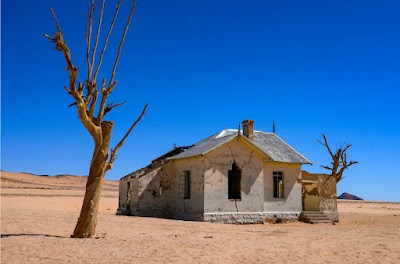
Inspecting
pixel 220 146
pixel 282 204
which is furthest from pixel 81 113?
pixel 282 204

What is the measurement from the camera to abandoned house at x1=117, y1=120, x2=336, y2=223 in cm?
2155

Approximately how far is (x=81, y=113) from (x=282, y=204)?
48.0ft

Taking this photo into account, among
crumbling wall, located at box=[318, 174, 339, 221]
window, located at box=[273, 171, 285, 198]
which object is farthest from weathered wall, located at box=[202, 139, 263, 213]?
crumbling wall, located at box=[318, 174, 339, 221]

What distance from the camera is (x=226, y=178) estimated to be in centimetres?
2186

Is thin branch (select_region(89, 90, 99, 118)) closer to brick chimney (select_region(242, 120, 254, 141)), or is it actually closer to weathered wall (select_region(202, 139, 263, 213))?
weathered wall (select_region(202, 139, 263, 213))

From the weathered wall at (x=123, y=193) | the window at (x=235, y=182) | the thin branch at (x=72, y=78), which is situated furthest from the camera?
the weathered wall at (x=123, y=193)

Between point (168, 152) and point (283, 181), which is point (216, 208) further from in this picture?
point (168, 152)

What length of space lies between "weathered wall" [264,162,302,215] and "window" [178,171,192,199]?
414 cm

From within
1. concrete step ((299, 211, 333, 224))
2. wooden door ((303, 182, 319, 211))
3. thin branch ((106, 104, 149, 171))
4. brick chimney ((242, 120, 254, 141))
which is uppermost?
brick chimney ((242, 120, 254, 141))

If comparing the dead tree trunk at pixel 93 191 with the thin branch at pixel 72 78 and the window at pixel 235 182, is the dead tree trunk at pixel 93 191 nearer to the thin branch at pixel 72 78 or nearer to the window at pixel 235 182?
the thin branch at pixel 72 78

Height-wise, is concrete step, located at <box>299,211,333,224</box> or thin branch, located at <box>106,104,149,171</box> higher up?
thin branch, located at <box>106,104,149,171</box>

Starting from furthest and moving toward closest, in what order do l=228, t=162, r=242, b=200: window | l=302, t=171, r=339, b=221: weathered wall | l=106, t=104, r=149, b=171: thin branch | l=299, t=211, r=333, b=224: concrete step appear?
l=302, t=171, r=339, b=221: weathered wall → l=299, t=211, r=333, b=224: concrete step → l=228, t=162, r=242, b=200: window → l=106, t=104, r=149, b=171: thin branch

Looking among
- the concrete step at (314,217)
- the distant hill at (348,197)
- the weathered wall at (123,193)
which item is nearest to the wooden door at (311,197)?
the concrete step at (314,217)

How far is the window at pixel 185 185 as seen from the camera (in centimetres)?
2309
